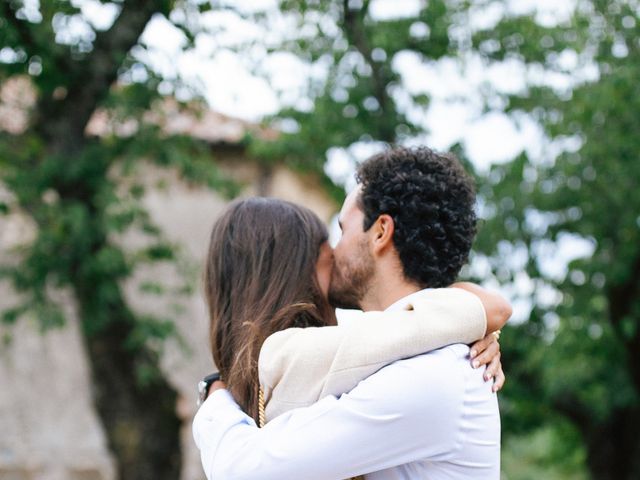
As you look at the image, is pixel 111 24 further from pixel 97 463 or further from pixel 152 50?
pixel 97 463

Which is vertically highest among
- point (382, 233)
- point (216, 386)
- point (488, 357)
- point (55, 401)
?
point (382, 233)

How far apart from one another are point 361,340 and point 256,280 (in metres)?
0.57

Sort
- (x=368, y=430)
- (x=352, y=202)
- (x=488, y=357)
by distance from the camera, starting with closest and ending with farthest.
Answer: (x=368, y=430) < (x=488, y=357) < (x=352, y=202)

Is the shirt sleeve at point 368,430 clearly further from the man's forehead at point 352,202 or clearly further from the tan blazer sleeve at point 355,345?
the man's forehead at point 352,202

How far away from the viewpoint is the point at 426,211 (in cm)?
238

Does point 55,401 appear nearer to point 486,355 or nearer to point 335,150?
point 335,150

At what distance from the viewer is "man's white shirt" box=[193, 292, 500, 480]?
2.07 m

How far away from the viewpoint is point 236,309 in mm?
2623

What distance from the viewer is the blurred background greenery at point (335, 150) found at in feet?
24.0

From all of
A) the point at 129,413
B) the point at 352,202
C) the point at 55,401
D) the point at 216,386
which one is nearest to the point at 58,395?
the point at 55,401

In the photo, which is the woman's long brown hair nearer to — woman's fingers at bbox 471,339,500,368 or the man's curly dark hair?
the man's curly dark hair

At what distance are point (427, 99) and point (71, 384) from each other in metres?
6.06

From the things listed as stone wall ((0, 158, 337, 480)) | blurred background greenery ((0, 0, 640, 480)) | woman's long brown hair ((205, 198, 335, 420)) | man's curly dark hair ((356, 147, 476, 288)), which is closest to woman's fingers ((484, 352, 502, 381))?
man's curly dark hair ((356, 147, 476, 288))

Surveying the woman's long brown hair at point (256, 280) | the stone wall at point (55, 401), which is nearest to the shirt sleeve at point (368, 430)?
the woman's long brown hair at point (256, 280)
